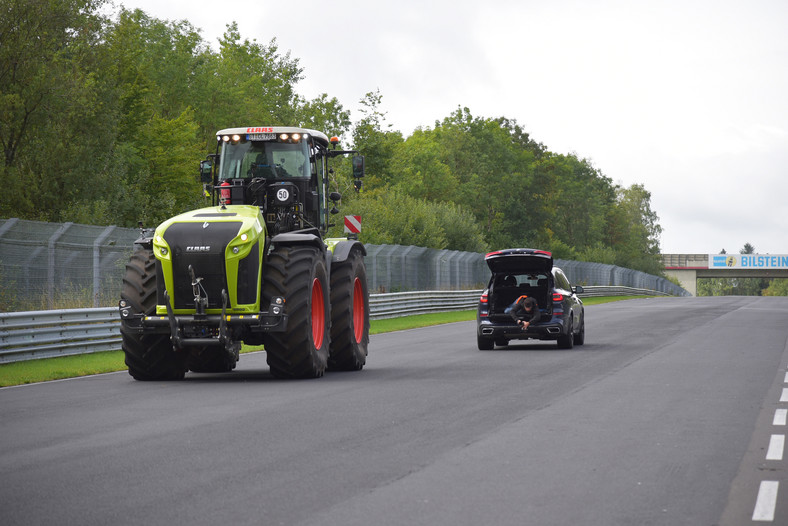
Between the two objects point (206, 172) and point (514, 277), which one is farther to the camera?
point (514, 277)

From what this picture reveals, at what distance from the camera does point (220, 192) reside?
15.6 metres

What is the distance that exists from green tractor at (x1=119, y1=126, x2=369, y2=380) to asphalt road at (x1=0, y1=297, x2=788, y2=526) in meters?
0.44

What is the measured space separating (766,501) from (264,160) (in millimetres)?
10427

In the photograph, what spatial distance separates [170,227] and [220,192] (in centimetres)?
169

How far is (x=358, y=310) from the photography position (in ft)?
56.3

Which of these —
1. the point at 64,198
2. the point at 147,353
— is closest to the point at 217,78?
the point at 64,198

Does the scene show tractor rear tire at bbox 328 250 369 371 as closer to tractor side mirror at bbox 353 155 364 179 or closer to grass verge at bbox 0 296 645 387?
tractor side mirror at bbox 353 155 364 179

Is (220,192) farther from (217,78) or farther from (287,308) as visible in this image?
(217,78)

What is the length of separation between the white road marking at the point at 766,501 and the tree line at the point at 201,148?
11476mm

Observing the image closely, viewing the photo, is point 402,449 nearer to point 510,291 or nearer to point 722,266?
point 510,291

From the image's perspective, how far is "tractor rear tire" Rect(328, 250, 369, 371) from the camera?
15734mm

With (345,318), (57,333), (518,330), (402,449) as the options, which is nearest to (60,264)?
(57,333)

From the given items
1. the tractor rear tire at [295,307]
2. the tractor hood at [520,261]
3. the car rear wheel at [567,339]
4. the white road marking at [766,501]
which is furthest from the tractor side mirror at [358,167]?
the white road marking at [766,501]

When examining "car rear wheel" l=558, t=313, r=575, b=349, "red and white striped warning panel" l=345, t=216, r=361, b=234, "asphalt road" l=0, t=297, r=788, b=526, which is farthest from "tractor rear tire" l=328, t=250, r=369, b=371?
"red and white striped warning panel" l=345, t=216, r=361, b=234
